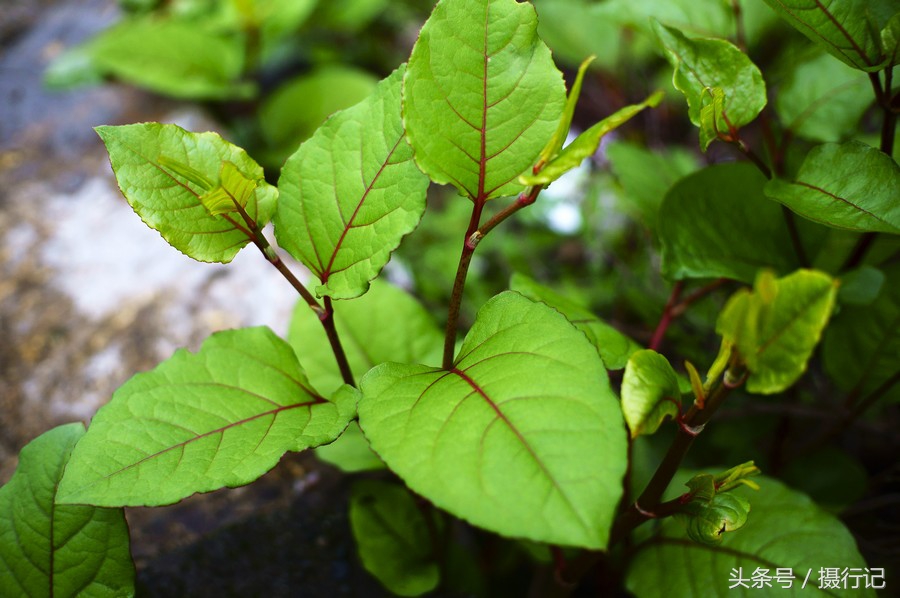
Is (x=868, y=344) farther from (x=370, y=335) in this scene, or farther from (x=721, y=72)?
(x=370, y=335)

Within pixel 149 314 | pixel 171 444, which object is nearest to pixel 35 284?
pixel 149 314

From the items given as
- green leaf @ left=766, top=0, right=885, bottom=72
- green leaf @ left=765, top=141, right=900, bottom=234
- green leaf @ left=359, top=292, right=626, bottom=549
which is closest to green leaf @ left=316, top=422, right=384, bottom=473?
→ green leaf @ left=359, top=292, right=626, bottom=549

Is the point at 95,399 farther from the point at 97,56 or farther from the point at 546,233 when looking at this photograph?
the point at 546,233

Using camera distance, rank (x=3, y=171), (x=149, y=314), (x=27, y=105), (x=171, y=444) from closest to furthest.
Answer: (x=171, y=444), (x=149, y=314), (x=3, y=171), (x=27, y=105)

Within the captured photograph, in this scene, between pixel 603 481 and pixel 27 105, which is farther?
pixel 27 105

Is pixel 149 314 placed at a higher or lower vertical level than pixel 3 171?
lower

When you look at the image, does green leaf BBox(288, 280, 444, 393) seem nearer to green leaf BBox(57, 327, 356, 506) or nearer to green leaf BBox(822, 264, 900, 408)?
green leaf BBox(57, 327, 356, 506)

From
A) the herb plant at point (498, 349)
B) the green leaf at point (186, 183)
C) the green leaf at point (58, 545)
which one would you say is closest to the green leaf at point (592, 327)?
the herb plant at point (498, 349)
